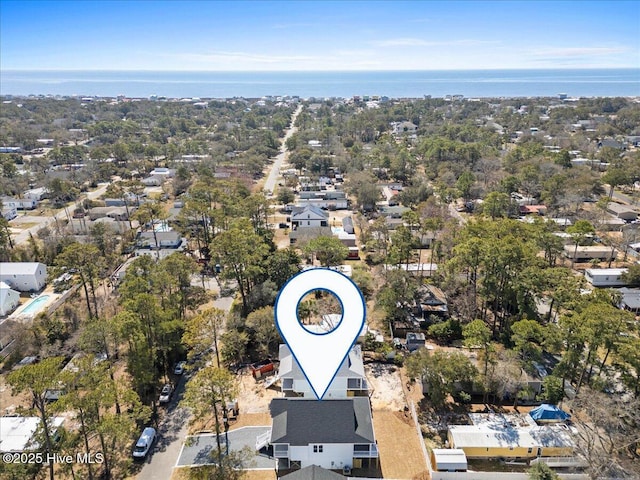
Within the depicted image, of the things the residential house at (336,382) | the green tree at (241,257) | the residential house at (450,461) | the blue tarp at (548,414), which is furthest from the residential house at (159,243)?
the blue tarp at (548,414)

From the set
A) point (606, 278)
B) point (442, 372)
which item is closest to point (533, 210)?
point (606, 278)

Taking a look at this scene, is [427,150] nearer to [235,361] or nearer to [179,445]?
[235,361]

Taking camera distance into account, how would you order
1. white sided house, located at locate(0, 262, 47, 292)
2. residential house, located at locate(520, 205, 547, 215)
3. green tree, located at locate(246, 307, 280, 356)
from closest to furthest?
1. green tree, located at locate(246, 307, 280, 356)
2. white sided house, located at locate(0, 262, 47, 292)
3. residential house, located at locate(520, 205, 547, 215)

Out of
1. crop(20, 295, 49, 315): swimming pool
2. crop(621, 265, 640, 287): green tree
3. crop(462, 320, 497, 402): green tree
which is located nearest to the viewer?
crop(462, 320, 497, 402): green tree

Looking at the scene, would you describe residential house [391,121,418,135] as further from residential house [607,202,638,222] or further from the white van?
the white van

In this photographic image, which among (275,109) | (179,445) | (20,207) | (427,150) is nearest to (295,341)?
(179,445)

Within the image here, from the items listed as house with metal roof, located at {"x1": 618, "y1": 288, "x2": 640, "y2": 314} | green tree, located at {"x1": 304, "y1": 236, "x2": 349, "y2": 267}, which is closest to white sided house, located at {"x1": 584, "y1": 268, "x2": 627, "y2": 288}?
house with metal roof, located at {"x1": 618, "y1": 288, "x2": 640, "y2": 314}
